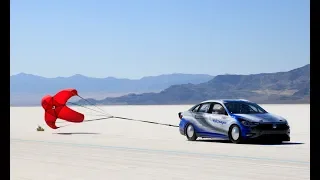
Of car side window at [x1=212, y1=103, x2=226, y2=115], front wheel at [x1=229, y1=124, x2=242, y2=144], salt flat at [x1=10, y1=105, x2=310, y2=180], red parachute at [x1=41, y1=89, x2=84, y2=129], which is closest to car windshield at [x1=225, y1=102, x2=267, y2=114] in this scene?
car side window at [x1=212, y1=103, x2=226, y2=115]

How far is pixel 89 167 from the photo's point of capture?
12.0m

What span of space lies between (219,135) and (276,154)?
5.02 metres

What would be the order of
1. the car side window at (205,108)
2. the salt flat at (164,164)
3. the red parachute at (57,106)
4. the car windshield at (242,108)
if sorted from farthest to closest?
the red parachute at (57,106) → the car side window at (205,108) → the car windshield at (242,108) → the salt flat at (164,164)

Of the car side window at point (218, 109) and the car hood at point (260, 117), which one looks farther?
the car side window at point (218, 109)

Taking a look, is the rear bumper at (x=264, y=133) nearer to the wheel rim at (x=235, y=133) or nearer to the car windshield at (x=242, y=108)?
the wheel rim at (x=235, y=133)

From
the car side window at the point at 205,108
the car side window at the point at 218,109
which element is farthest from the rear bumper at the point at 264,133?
the car side window at the point at 205,108

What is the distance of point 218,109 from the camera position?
20.8 meters

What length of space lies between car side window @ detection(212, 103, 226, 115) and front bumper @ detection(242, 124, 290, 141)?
1476 mm

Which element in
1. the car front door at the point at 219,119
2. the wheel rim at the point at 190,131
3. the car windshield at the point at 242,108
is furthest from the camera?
the wheel rim at the point at 190,131

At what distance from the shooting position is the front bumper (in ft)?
62.3

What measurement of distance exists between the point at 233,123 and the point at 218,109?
135cm

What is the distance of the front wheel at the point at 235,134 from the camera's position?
1952 centimetres
